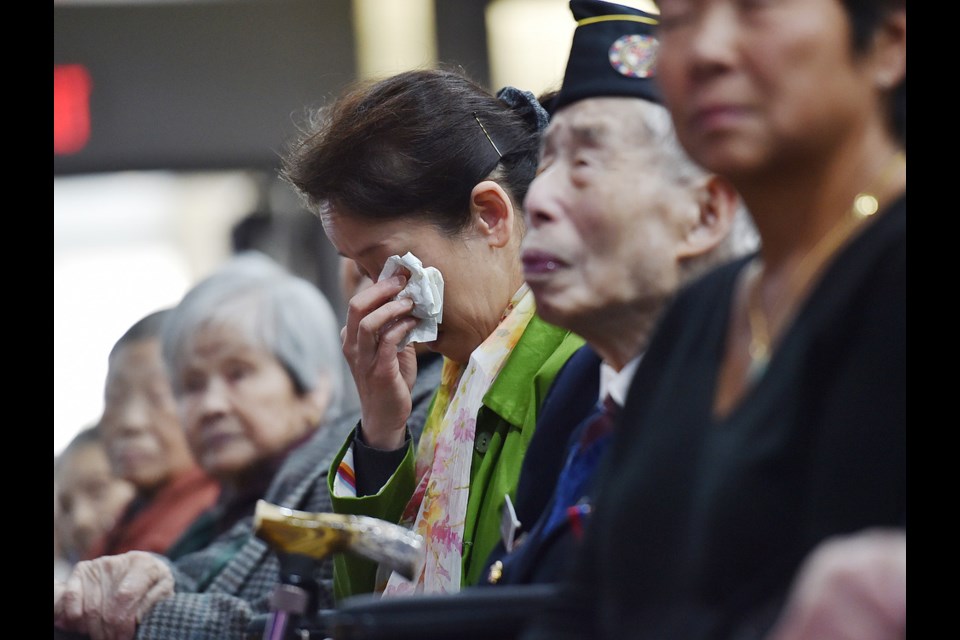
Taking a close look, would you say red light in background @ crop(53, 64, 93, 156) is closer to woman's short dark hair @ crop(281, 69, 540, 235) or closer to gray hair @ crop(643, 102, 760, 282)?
woman's short dark hair @ crop(281, 69, 540, 235)

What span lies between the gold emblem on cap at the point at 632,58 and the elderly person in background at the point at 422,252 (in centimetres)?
82

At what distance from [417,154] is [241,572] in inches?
51.2

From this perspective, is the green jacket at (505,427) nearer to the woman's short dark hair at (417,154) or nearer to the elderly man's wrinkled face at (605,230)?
the woman's short dark hair at (417,154)

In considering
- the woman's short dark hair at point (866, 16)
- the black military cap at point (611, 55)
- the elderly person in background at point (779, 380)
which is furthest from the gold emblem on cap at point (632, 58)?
the woman's short dark hair at point (866, 16)

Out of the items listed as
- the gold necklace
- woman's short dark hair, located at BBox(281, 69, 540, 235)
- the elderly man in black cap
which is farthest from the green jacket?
the gold necklace

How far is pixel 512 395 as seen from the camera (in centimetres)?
277

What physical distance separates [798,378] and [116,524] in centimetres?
461

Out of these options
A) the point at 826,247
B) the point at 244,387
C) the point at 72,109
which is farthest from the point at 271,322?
the point at 72,109

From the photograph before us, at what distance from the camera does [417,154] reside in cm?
311

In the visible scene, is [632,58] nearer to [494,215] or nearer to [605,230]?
[605,230]

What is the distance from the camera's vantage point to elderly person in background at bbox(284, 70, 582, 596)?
2.94 metres

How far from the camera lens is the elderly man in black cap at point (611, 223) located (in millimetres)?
1994
